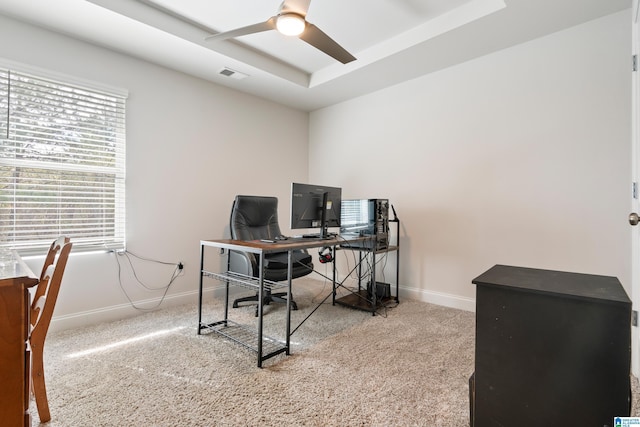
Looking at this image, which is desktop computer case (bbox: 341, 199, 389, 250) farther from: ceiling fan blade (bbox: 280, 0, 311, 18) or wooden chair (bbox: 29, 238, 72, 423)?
wooden chair (bbox: 29, 238, 72, 423)

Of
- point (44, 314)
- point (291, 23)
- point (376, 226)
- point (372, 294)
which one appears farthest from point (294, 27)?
point (372, 294)

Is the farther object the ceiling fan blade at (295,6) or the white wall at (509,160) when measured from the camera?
the white wall at (509,160)

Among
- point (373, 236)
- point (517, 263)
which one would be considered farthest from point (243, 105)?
point (517, 263)

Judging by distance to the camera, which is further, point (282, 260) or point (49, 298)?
point (282, 260)

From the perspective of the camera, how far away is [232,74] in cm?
329

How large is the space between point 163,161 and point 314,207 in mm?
1666

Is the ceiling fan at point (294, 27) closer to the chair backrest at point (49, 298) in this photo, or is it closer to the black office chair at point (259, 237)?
the black office chair at point (259, 237)

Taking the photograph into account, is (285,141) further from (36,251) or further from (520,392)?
(520,392)

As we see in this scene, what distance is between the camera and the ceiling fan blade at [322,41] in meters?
2.05

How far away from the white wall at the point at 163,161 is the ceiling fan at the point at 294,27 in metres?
1.29

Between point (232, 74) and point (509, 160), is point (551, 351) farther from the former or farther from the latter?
point (232, 74)

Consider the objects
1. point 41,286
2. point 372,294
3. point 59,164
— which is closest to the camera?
point 41,286

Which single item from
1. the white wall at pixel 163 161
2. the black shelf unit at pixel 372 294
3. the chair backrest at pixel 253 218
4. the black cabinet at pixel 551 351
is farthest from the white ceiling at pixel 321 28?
the black cabinet at pixel 551 351

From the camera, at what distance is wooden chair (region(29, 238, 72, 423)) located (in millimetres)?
1274
